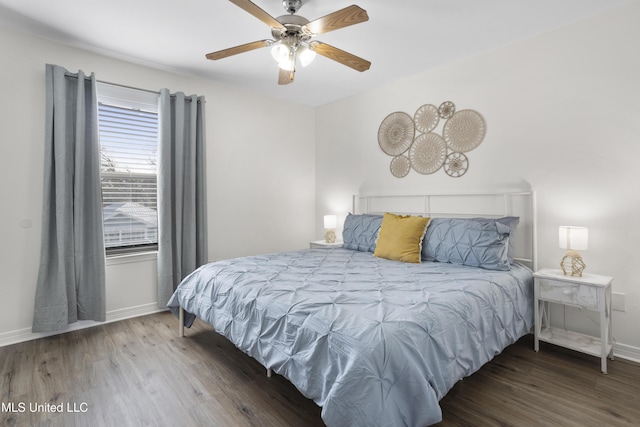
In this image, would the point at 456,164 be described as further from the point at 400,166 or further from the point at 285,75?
the point at 285,75

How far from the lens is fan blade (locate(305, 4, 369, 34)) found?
69.4 inches

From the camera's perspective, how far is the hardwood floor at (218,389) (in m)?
1.68

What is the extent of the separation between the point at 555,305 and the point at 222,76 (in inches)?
153

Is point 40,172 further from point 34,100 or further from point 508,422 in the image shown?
point 508,422

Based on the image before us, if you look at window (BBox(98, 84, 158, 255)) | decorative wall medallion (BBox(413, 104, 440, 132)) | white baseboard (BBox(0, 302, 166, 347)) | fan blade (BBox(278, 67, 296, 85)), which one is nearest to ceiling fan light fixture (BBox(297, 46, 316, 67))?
fan blade (BBox(278, 67, 296, 85))

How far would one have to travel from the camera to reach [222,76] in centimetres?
355

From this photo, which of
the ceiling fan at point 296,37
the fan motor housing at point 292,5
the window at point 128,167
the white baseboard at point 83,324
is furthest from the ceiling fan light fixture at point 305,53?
the white baseboard at point 83,324

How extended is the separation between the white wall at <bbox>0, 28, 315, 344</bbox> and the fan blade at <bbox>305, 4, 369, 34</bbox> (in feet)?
6.93

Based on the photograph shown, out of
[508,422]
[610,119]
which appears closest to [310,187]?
[610,119]

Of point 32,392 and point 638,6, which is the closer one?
point 32,392

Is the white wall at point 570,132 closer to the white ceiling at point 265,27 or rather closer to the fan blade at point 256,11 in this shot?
the white ceiling at point 265,27

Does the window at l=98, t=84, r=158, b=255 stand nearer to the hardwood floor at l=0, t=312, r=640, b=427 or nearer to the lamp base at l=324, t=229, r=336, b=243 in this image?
the hardwood floor at l=0, t=312, r=640, b=427

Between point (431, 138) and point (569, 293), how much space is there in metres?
1.86

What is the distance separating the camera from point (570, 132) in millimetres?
2514
